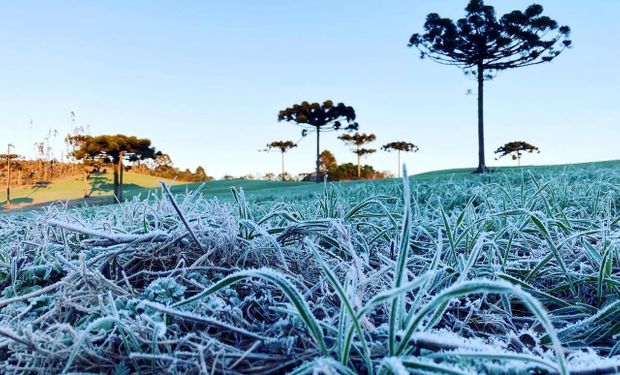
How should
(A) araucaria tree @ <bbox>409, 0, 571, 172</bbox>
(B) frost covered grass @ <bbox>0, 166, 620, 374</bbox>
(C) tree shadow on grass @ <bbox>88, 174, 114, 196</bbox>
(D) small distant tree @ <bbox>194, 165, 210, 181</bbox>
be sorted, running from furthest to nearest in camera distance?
(D) small distant tree @ <bbox>194, 165, 210, 181</bbox>, (C) tree shadow on grass @ <bbox>88, 174, 114, 196</bbox>, (A) araucaria tree @ <bbox>409, 0, 571, 172</bbox>, (B) frost covered grass @ <bbox>0, 166, 620, 374</bbox>

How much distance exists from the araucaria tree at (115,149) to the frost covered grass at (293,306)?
88.7 ft

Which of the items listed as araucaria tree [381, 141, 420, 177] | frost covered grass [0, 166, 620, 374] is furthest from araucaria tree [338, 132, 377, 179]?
frost covered grass [0, 166, 620, 374]

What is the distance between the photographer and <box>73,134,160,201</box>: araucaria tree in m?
26.4

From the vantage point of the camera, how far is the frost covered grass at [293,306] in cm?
54

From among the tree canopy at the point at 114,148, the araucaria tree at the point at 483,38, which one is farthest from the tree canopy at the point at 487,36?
the tree canopy at the point at 114,148

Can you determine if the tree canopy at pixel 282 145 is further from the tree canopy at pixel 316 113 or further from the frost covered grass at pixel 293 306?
the frost covered grass at pixel 293 306

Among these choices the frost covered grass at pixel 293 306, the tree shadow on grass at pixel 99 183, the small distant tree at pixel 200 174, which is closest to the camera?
the frost covered grass at pixel 293 306

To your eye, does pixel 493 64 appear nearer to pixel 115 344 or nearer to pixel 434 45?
pixel 434 45

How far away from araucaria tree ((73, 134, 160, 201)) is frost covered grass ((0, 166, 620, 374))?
27.0 metres

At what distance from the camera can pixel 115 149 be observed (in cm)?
2642

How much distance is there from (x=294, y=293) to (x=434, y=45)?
2217cm

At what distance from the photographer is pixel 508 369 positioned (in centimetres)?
52

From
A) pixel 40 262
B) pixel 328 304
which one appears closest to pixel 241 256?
pixel 328 304

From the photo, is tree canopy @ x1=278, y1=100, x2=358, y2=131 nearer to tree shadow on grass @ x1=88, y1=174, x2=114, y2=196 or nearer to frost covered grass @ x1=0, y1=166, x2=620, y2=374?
tree shadow on grass @ x1=88, y1=174, x2=114, y2=196
